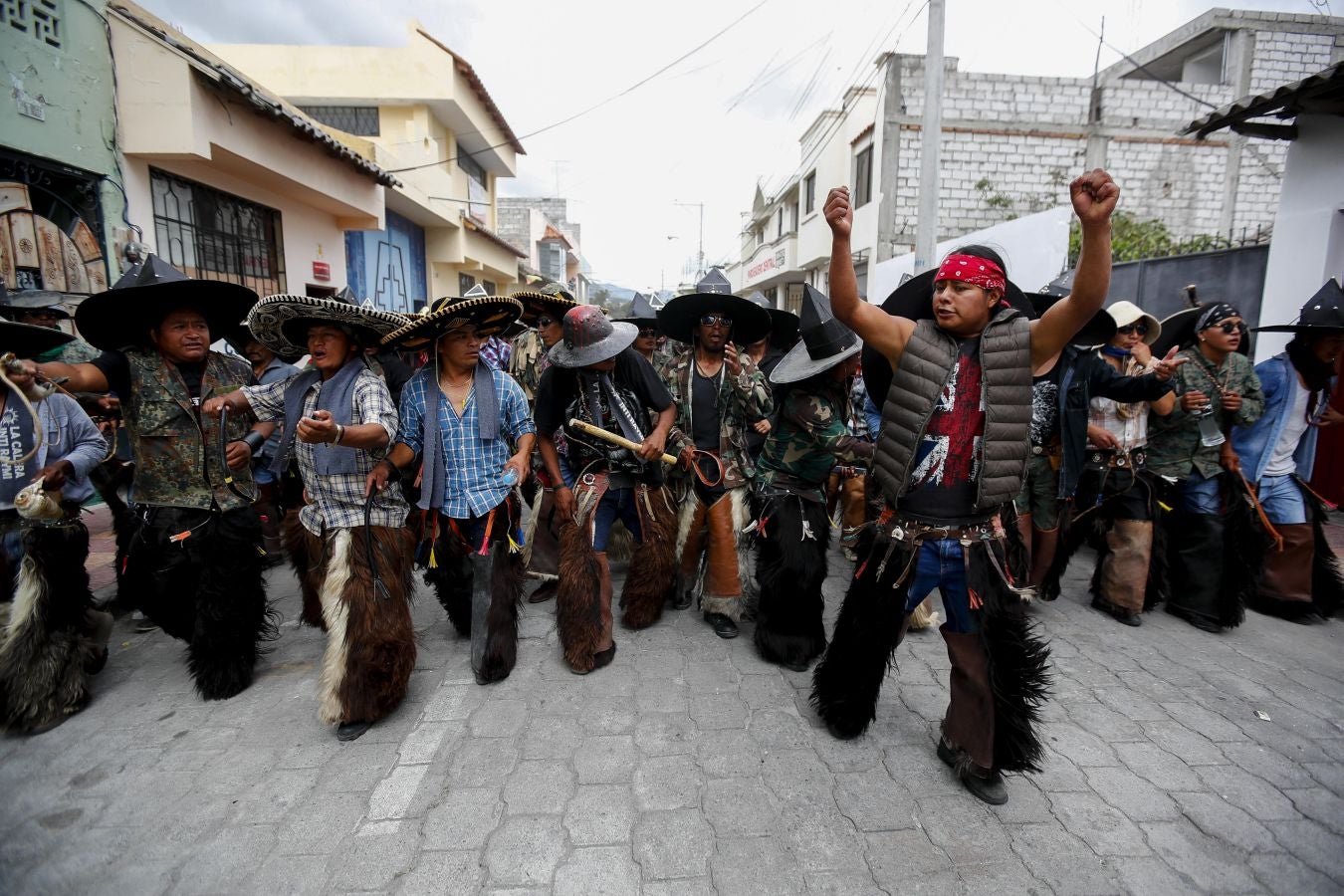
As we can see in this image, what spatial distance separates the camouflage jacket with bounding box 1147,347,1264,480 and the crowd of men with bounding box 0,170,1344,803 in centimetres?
2

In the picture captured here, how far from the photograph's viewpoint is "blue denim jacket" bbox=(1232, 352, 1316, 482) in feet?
13.8

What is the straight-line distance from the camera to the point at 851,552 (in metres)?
5.40

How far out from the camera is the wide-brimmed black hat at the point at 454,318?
3.12m

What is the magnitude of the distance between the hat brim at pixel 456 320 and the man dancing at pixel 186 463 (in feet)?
3.17

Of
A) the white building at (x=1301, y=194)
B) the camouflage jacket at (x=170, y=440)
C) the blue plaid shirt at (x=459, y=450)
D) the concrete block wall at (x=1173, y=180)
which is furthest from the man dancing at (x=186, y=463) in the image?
the concrete block wall at (x=1173, y=180)

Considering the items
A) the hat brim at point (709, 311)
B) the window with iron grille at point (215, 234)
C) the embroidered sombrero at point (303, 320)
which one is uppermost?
the window with iron grille at point (215, 234)

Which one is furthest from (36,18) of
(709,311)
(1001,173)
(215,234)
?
(1001,173)

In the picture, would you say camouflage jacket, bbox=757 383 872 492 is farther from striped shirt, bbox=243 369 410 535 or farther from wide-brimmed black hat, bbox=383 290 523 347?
striped shirt, bbox=243 369 410 535

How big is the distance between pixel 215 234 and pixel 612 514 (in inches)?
322

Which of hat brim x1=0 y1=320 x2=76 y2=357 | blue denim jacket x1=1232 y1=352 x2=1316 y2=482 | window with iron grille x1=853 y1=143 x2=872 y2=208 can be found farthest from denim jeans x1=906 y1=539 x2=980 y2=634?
window with iron grille x1=853 y1=143 x2=872 y2=208

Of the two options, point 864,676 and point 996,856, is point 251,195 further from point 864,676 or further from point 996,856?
point 996,856

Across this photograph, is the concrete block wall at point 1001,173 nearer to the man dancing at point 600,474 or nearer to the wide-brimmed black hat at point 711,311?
the wide-brimmed black hat at point 711,311

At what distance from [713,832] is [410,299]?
16805 mm

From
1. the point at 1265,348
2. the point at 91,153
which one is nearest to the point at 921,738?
the point at 1265,348
